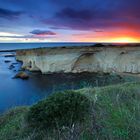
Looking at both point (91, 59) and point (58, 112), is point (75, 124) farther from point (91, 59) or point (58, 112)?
point (91, 59)

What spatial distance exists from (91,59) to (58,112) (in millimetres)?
24352

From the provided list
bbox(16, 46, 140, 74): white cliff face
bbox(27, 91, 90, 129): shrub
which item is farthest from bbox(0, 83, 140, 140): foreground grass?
bbox(16, 46, 140, 74): white cliff face

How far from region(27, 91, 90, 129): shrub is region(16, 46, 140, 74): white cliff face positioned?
2239 cm

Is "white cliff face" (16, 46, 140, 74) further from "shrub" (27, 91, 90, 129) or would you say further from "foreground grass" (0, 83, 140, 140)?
"shrub" (27, 91, 90, 129)

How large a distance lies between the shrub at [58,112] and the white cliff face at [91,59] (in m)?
22.4

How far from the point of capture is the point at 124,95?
5.73 m

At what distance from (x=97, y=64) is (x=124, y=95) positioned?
22.1 m

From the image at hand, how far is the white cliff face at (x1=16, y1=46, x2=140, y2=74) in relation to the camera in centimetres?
2638

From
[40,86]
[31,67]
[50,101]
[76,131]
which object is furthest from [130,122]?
[31,67]

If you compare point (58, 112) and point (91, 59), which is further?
point (91, 59)

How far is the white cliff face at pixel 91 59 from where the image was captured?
1038 inches

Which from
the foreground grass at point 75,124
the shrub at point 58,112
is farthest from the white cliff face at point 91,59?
the shrub at point 58,112

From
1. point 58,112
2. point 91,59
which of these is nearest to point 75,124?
point 58,112

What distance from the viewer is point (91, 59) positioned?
27.9 meters
